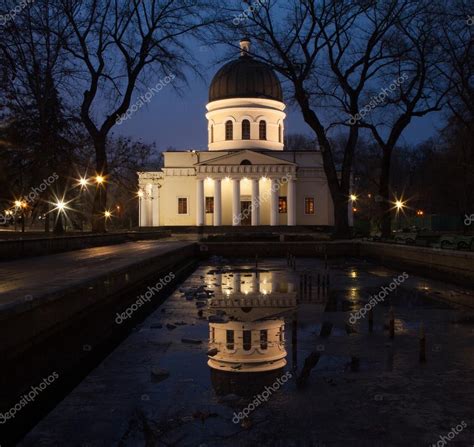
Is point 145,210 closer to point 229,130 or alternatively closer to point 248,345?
point 229,130

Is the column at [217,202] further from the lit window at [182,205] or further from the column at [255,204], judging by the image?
the lit window at [182,205]

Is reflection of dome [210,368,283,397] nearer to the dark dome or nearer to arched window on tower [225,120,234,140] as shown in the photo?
the dark dome

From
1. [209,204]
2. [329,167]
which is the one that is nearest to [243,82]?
[209,204]

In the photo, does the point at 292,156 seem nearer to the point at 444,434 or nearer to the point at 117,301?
the point at 117,301

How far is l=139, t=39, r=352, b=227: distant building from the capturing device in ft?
213

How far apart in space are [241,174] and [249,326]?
175ft

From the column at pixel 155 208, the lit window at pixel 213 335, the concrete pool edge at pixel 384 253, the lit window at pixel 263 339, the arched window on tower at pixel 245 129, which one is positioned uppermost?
the arched window on tower at pixel 245 129

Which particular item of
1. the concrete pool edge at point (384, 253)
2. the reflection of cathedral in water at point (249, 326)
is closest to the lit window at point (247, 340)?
the reflection of cathedral in water at point (249, 326)

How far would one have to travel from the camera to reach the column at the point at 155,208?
68.4 metres

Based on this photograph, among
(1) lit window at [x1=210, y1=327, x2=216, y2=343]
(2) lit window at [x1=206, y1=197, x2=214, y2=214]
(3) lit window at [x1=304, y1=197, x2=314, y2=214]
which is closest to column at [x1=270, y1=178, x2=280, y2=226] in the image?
(3) lit window at [x1=304, y1=197, x2=314, y2=214]

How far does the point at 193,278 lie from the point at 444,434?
58.6 feet

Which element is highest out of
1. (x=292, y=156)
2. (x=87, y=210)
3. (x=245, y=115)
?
(x=245, y=115)

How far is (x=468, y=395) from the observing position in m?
7.43

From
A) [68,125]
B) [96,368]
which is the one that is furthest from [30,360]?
[68,125]
